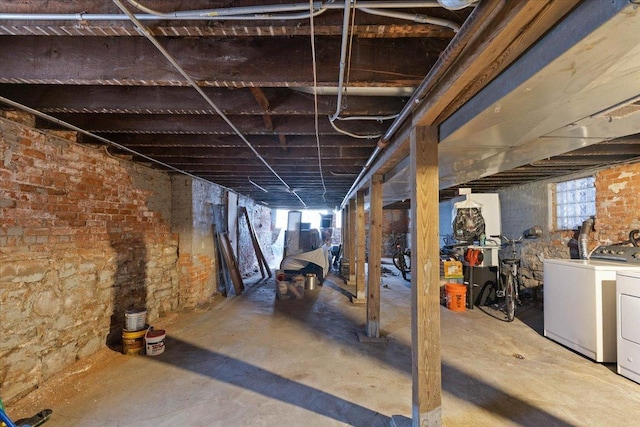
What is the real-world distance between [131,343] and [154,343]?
255mm

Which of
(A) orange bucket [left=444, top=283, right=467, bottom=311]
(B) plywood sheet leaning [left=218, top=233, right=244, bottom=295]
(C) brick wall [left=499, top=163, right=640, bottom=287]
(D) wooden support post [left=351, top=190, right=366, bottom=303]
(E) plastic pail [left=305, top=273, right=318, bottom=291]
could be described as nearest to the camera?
(C) brick wall [left=499, top=163, right=640, bottom=287]

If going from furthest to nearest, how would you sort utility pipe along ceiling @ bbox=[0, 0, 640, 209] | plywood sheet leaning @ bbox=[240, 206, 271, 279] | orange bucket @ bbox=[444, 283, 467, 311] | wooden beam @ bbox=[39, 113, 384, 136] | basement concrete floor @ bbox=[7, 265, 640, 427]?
1. plywood sheet leaning @ bbox=[240, 206, 271, 279]
2. orange bucket @ bbox=[444, 283, 467, 311]
3. wooden beam @ bbox=[39, 113, 384, 136]
4. basement concrete floor @ bbox=[7, 265, 640, 427]
5. utility pipe along ceiling @ bbox=[0, 0, 640, 209]

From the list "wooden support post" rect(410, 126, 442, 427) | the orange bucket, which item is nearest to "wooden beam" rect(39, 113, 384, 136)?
"wooden support post" rect(410, 126, 442, 427)

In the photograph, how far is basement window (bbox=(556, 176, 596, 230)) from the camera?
4.12m

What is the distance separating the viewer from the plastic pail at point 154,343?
3.01 m

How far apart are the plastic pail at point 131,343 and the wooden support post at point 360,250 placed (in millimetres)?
3192

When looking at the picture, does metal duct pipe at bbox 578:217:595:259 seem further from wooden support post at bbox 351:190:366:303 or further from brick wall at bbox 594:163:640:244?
wooden support post at bbox 351:190:366:303

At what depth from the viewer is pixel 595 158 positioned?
11.3ft

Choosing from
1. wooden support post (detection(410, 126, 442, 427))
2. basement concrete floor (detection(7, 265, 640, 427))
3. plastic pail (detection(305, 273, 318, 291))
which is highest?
wooden support post (detection(410, 126, 442, 427))

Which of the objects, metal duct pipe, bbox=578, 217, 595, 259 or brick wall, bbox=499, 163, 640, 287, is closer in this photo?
brick wall, bbox=499, 163, 640, 287

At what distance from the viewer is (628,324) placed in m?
2.56

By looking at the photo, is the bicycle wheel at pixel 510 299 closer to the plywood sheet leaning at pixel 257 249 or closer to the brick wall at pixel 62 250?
the brick wall at pixel 62 250

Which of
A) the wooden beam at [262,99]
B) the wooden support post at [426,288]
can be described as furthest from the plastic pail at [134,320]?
the wooden support post at [426,288]

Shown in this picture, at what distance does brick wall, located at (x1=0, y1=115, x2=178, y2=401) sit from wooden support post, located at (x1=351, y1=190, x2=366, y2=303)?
124 inches
